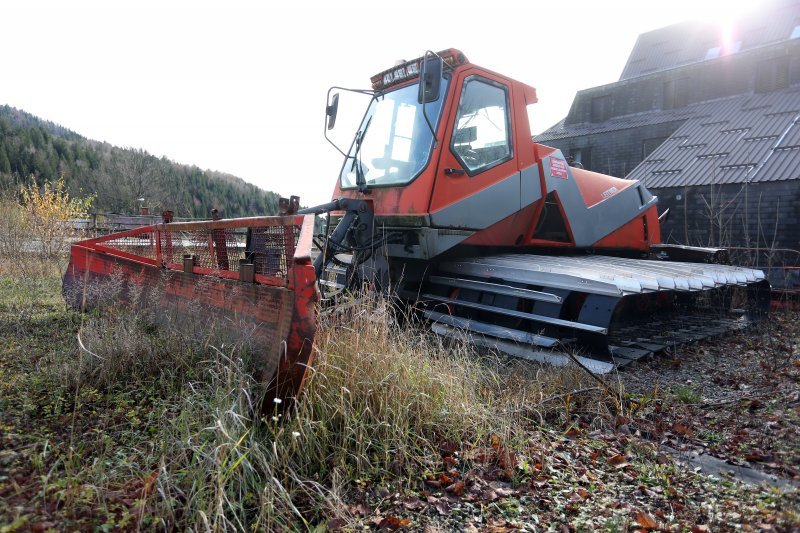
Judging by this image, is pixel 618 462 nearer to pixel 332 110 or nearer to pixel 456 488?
pixel 456 488

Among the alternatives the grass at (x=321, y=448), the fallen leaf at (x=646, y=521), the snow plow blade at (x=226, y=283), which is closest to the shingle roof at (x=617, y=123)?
the snow plow blade at (x=226, y=283)

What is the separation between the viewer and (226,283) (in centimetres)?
376

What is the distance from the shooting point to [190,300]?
4211 mm

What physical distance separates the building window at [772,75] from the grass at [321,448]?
21.6m

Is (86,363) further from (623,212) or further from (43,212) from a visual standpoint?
(43,212)

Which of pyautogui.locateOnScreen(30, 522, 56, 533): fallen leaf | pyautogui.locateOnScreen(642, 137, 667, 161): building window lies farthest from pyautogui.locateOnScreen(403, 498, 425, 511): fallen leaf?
pyautogui.locateOnScreen(642, 137, 667, 161): building window

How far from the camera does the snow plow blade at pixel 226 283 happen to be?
284 cm

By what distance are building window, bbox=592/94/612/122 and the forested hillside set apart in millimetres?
17660

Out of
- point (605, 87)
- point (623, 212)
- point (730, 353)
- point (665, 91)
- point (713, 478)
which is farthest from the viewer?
point (605, 87)

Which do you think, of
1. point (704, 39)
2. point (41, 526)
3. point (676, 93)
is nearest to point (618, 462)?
point (41, 526)

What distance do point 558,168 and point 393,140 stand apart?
1.96 meters

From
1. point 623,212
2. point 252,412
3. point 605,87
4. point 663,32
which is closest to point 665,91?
point 605,87

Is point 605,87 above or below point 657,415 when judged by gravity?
above

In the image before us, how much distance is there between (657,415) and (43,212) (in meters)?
12.4
